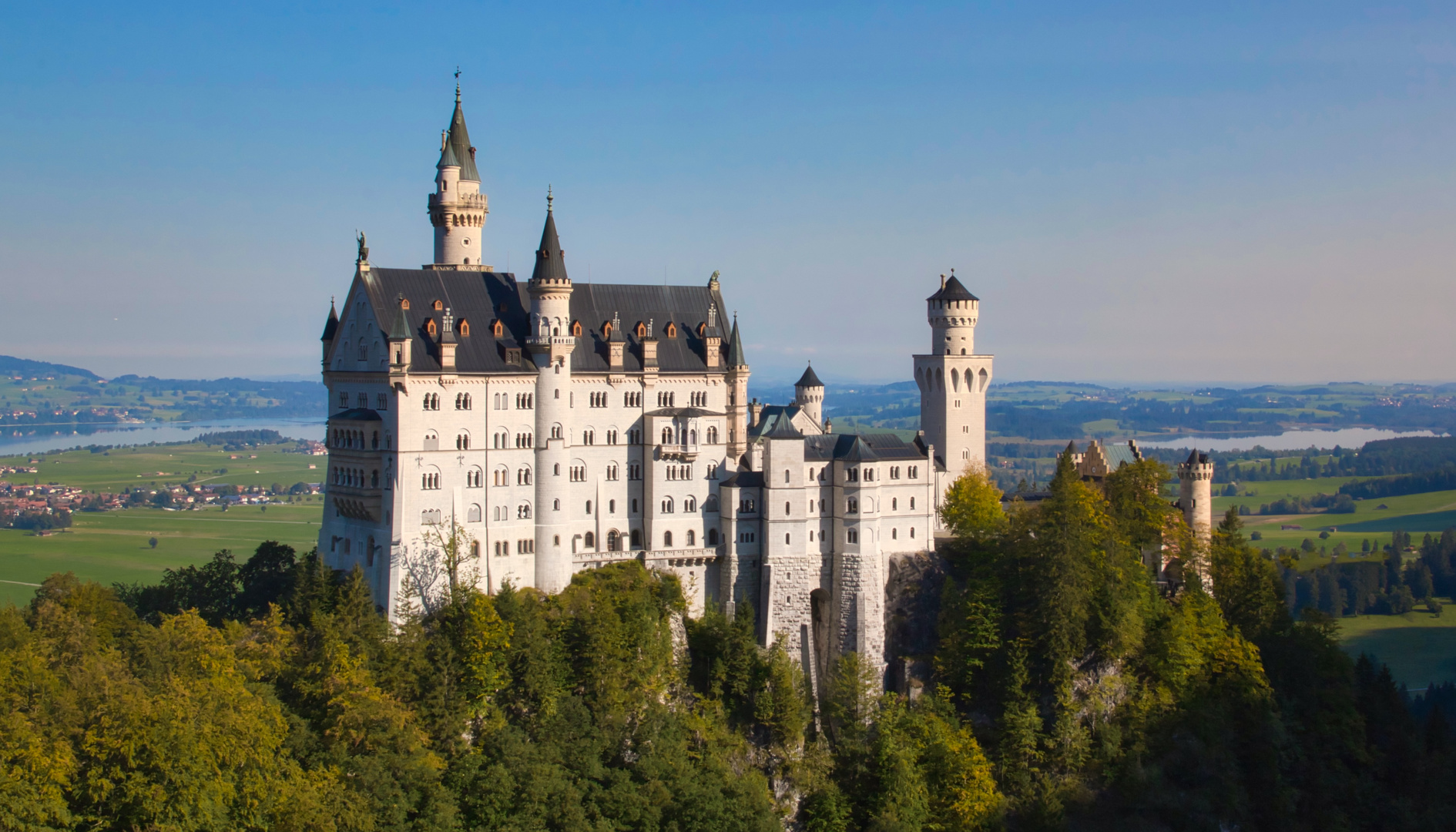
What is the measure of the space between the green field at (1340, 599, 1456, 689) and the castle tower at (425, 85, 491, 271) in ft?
340

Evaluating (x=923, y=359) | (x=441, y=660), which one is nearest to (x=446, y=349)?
(x=441, y=660)

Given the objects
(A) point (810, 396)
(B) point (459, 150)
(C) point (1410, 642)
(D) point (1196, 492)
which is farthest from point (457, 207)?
(C) point (1410, 642)

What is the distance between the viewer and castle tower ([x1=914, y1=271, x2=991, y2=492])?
87.3 meters

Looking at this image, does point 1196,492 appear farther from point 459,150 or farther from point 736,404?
point 459,150

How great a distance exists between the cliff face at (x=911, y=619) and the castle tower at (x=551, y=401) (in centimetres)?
1895

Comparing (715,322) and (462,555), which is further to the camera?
(715,322)

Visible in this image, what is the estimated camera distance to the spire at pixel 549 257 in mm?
73375

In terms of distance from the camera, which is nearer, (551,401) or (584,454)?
(551,401)

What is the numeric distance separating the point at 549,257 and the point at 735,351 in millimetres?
12699

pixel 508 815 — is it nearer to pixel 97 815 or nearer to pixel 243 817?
pixel 243 817

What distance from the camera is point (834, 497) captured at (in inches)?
3071

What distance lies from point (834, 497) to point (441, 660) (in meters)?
24.6

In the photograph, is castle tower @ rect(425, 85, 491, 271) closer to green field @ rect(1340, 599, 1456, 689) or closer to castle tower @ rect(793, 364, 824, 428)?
castle tower @ rect(793, 364, 824, 428)

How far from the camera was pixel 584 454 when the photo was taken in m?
75.8
